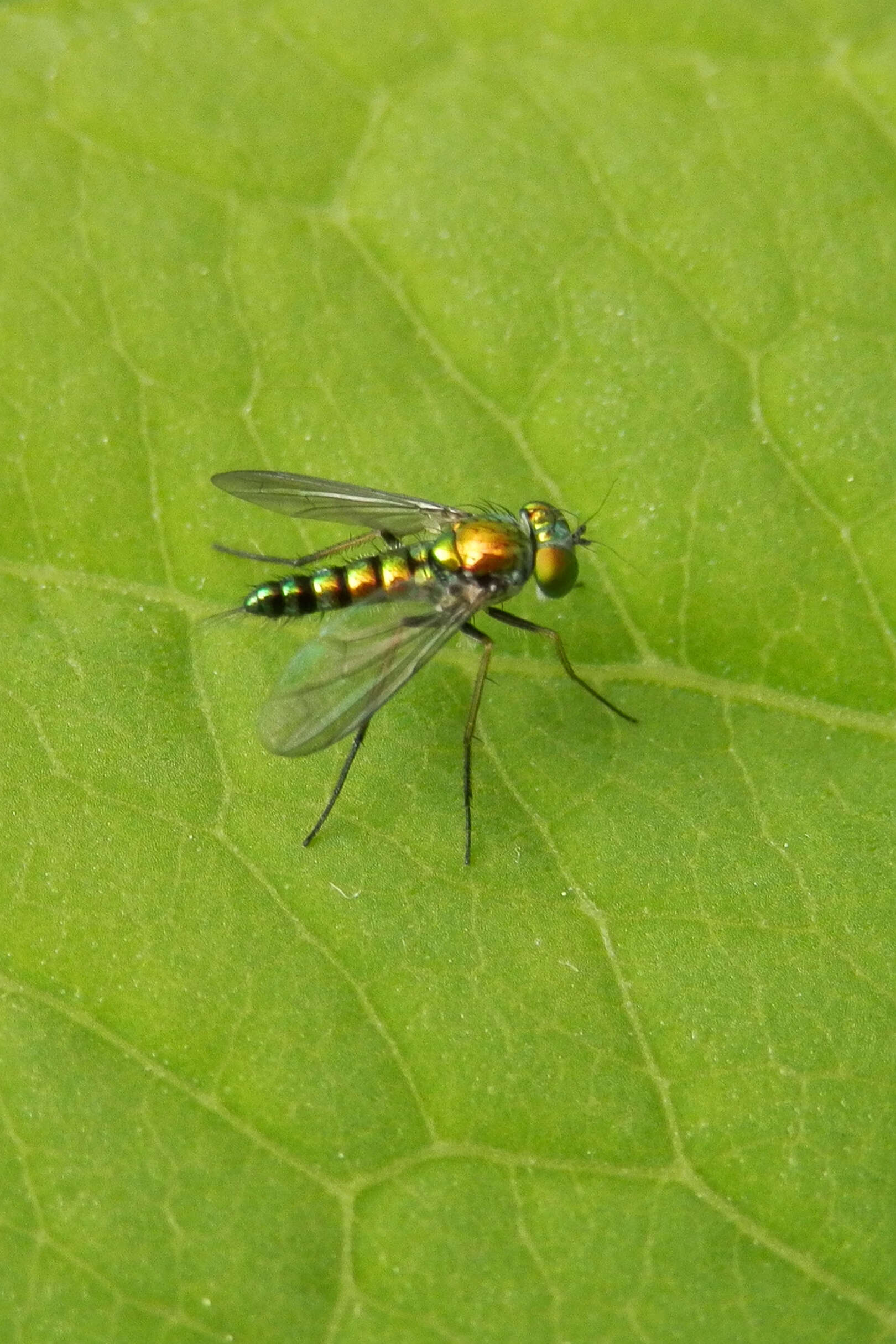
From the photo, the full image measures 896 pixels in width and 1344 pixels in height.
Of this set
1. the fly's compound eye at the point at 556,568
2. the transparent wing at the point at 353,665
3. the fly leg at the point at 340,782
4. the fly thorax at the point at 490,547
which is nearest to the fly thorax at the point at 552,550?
the fly's compound eye at the point at 556,568

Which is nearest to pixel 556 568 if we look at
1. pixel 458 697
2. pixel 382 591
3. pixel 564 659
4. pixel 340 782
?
pixel 564 659

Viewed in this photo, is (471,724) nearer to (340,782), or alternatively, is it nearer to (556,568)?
(340,782)

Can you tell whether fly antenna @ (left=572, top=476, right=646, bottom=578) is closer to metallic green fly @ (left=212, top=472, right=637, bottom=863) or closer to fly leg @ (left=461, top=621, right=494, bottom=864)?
metallic green fly @ (left=212, top=472, right=637, bottom=863)

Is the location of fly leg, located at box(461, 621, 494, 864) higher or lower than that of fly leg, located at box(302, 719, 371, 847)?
higher

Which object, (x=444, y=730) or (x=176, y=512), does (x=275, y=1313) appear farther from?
(x=176, y=512)

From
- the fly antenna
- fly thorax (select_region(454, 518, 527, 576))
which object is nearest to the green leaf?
the fly antenna

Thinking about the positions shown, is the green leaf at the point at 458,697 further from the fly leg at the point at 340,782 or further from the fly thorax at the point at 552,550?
the fly thorax at the point at 552,550

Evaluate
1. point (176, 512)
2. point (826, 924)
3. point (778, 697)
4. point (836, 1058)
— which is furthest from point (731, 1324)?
point (176, 512)
